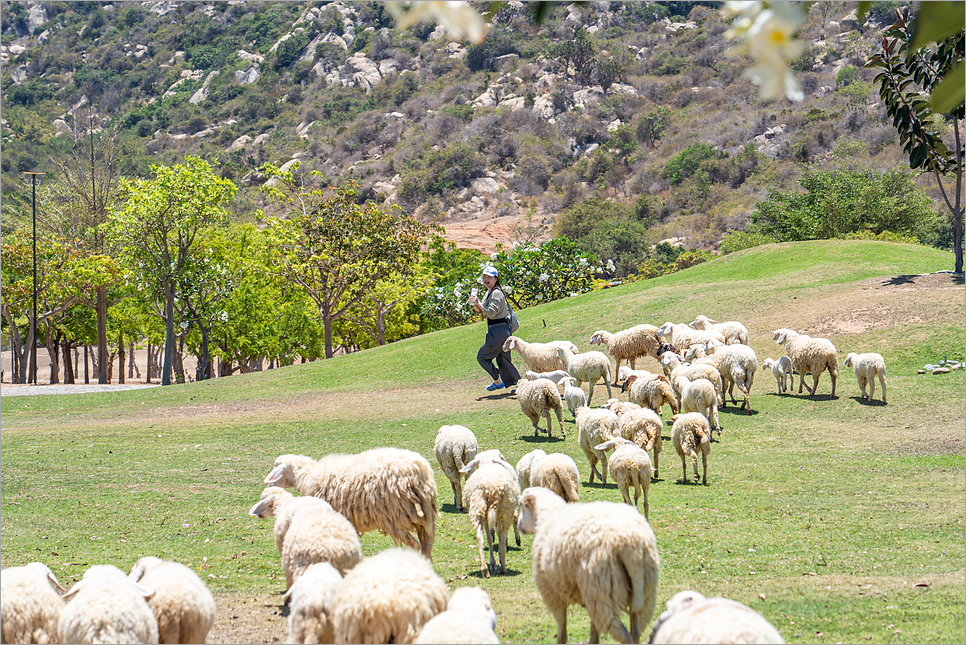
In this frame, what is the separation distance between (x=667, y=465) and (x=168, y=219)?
88.5 feet

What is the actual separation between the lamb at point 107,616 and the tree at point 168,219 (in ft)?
96.1

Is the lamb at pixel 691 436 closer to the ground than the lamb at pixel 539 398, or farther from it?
closer to the ground

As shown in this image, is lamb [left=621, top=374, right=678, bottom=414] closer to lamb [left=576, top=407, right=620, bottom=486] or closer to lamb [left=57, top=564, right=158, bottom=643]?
lamb [left=576, top=407, right=620, bottom=486]

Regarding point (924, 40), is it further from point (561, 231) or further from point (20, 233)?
point (561, 231)

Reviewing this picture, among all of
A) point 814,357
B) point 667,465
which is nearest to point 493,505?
point 667,465

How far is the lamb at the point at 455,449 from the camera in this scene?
9.20 meters

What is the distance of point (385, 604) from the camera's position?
4.32 m

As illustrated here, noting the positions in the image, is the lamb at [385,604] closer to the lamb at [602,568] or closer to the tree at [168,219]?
the lamb at [602,568]

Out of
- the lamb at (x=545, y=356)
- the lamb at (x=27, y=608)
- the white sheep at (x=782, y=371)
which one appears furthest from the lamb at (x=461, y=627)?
the white sheep at (x=782, y=371)

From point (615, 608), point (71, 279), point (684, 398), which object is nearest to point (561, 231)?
point (71, 279)

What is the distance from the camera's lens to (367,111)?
10862cm

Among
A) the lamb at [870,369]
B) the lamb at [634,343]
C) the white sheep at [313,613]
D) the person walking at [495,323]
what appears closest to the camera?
the white sheep at [313,613]

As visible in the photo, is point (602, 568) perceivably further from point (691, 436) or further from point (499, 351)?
point (499, 351)

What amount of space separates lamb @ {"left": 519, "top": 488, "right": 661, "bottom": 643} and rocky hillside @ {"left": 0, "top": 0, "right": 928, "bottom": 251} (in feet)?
171
